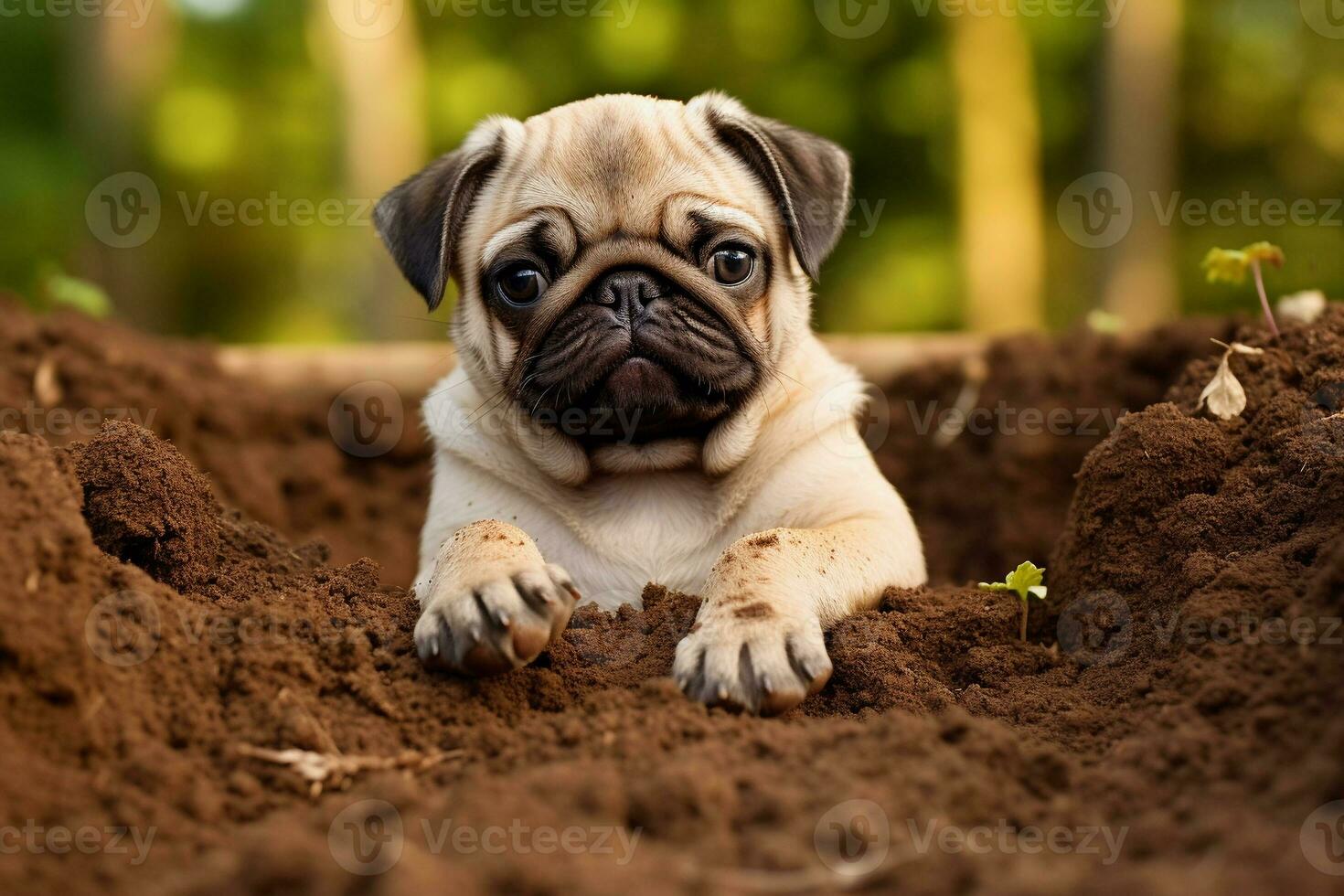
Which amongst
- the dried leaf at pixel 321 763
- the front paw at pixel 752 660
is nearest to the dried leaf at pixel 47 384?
the dried leaf at pixel 321 763

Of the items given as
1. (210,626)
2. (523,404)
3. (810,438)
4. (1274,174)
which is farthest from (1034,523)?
(1274,174)

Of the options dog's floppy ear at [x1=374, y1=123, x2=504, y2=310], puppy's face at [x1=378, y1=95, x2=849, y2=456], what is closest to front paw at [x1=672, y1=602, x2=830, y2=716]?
puppy's face at [x1=378, y1=95, x2=849, y2=456]

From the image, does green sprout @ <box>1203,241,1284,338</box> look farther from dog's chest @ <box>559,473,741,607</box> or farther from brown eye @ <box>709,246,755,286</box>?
dog's chest @ <box>559,473,741,607</box>

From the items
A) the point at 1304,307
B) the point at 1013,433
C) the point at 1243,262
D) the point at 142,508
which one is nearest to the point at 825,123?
A: the point at 1013,433

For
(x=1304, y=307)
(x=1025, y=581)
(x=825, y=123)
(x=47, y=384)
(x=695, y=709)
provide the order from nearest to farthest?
(x=695, y=709)
(x=1025, y=581)
(x=1304, y=307)
(x=47, y=384)
(x=825, y=123)

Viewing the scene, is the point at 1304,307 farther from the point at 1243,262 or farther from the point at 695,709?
the point at 695,709

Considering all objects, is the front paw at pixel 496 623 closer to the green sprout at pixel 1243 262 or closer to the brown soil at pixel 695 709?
the brown soil at pixel 695 709
